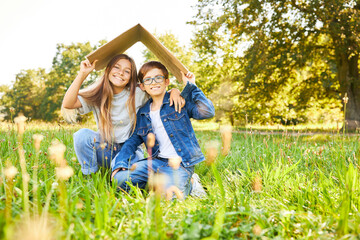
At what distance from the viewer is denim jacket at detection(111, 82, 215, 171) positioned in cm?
281

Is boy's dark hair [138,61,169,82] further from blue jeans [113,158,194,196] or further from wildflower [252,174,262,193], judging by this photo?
wildflower [252,174,262,193]

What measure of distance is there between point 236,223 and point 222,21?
10306 mm

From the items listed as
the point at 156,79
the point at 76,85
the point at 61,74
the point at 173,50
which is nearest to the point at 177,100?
the point at 156,79

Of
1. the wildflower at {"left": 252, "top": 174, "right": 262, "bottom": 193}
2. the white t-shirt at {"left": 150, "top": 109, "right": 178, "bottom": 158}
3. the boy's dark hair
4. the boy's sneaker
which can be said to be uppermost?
the boy's dark hair

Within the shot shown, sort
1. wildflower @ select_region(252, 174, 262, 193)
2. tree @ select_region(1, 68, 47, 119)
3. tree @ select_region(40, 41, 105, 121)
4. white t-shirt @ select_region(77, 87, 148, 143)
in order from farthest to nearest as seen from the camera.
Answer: tree @ select_region(1, 68, 47, 119) → tree @ select_region(40, 41, 105, 121) → white t-shirt @ select_region(77, 87, 148, 143) → wildflower @ select_region(252, 174, 262, 193)

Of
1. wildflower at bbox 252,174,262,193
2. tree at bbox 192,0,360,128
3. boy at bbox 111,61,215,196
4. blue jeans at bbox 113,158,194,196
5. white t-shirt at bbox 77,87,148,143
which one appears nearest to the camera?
wildflower at bbox 252,174,262,193

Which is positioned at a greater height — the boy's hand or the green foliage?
the green foliage

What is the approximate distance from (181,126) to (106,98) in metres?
0.93

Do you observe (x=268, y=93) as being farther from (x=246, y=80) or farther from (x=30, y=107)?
(x=30, y=107)

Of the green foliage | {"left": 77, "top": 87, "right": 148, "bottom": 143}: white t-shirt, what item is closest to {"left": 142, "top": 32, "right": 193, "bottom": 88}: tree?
the green foliage

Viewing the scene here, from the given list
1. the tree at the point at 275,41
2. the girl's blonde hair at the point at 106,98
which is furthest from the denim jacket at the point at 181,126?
the tree at the point at 275,41

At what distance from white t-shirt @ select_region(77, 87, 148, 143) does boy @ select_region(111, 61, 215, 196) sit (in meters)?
0.13

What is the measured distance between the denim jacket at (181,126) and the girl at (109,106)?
104 millimetres

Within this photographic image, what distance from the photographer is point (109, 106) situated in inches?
123
